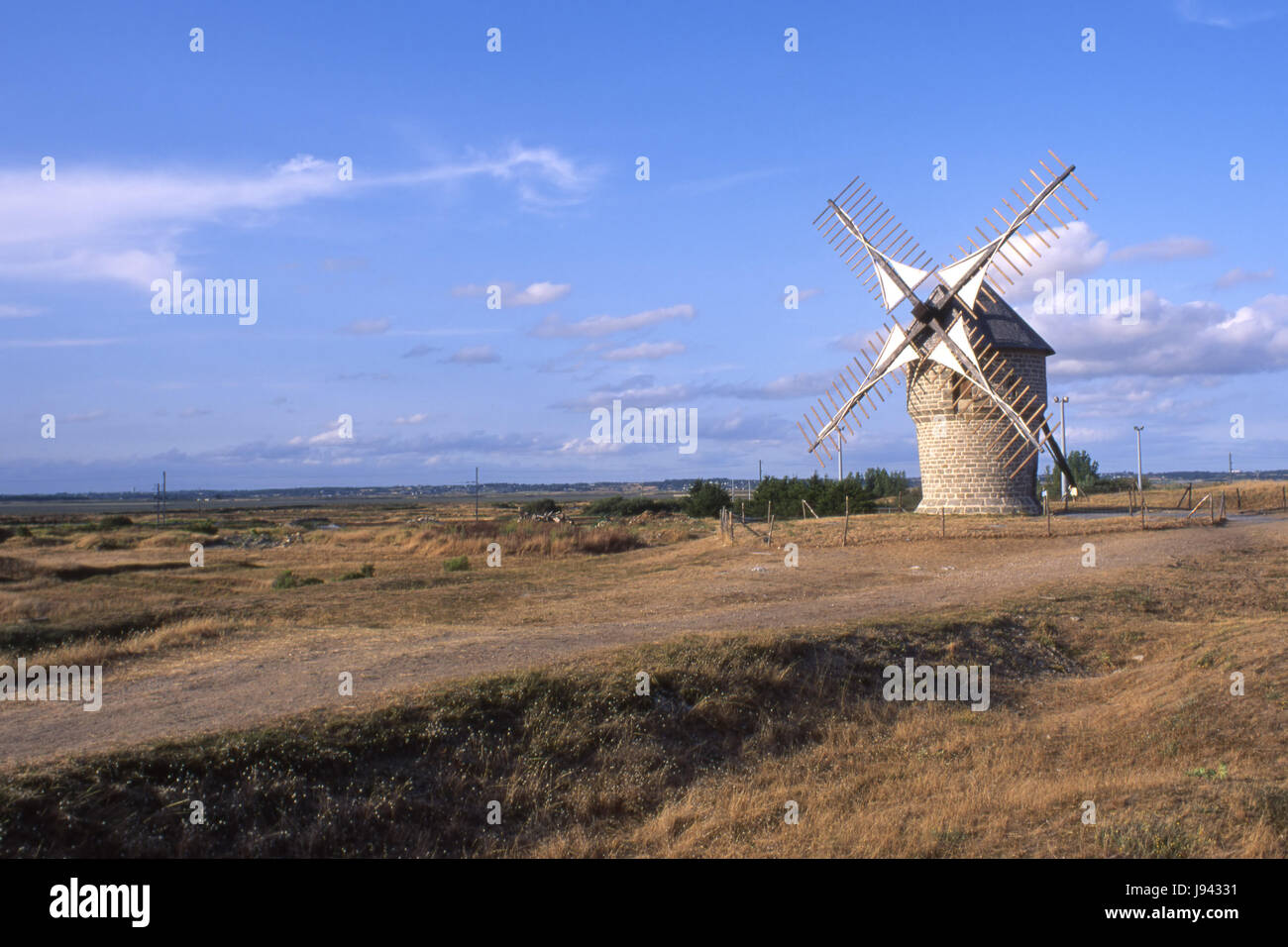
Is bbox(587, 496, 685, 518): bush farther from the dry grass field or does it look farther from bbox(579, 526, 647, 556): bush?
the dry grass field

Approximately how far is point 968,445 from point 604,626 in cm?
2070

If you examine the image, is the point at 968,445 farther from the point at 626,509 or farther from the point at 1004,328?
the point at 626,509

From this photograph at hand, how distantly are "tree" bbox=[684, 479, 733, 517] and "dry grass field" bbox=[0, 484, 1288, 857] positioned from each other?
3817cm

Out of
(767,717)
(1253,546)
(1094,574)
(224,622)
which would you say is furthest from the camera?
(1253,546)

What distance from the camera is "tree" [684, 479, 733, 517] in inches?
2303

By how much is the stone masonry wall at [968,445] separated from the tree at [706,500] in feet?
79.4

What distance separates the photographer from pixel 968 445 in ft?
106

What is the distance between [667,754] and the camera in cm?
998

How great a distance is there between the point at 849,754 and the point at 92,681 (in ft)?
29.9

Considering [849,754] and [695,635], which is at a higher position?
[695,635]

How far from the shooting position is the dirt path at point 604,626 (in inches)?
384

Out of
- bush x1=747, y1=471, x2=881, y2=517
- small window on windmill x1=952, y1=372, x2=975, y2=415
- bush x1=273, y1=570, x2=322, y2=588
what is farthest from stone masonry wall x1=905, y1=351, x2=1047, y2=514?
bush x1=273, y1=570, x2=322, y2=588
